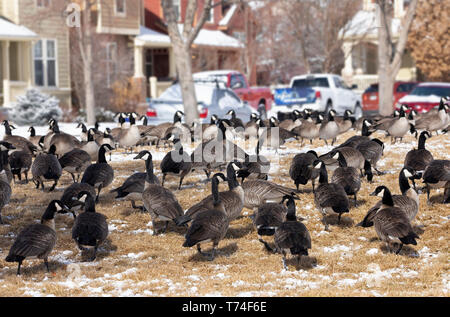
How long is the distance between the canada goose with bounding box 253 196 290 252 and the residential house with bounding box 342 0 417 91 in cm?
4540

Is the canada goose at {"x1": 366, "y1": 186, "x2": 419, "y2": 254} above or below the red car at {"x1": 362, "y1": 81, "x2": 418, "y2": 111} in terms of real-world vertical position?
below

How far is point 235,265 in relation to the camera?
9445 millimetres

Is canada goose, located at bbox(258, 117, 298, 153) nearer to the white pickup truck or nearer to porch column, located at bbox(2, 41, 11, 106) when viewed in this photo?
the white pickup truck

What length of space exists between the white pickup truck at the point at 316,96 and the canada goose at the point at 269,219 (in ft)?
63.9

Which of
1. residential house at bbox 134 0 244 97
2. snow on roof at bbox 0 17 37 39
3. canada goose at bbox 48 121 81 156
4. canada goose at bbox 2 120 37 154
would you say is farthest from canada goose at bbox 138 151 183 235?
residential house at bbox 134 0 244 97

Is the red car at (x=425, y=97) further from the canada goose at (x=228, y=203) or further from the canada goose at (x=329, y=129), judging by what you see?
the canada goose at (x=228, y=203)

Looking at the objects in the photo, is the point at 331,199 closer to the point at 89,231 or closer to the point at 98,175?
the point at 89,231

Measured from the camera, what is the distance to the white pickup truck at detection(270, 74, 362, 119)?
31359 mm

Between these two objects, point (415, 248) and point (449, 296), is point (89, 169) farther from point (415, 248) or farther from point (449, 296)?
point (449, 296)

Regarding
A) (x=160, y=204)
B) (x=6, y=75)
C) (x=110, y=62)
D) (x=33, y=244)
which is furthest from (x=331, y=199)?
(x=110, y=62)

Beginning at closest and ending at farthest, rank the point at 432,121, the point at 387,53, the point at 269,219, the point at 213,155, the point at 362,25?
the point at 269,219 → the point at 213,155 → the point at 432,121 → the point at 387,53 → the point at 362,25

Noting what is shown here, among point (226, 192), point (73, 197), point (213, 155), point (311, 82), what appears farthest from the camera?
point (311, 82)

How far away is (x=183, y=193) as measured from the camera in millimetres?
14156

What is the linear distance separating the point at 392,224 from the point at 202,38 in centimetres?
4443
